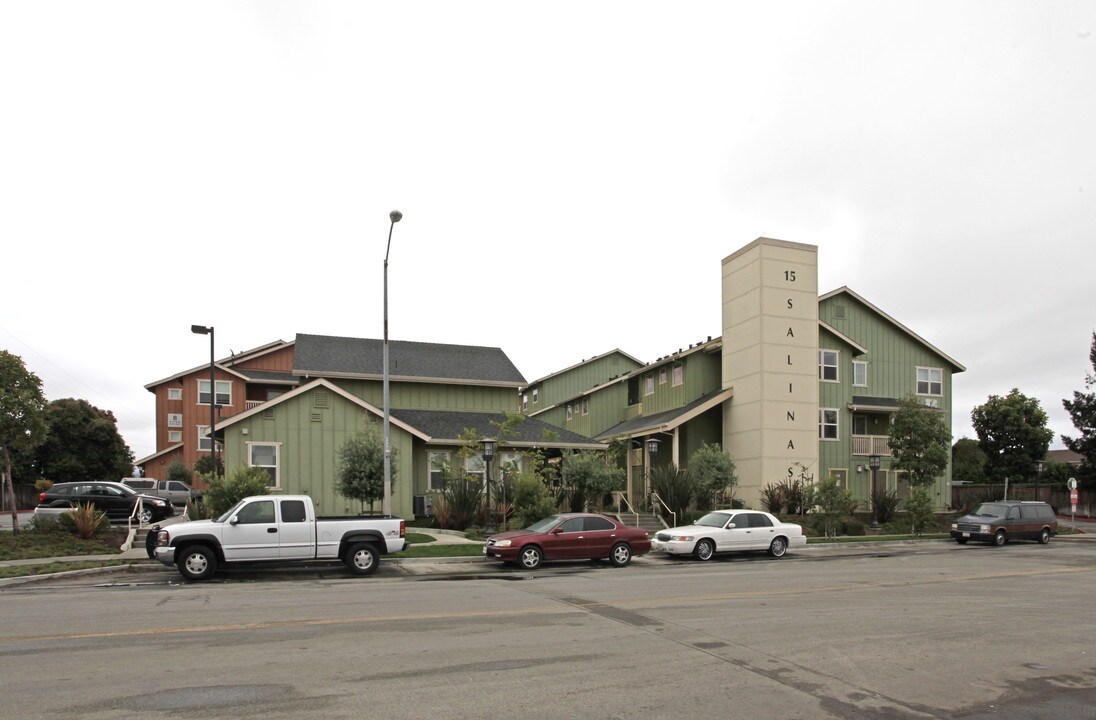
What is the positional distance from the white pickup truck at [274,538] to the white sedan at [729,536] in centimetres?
805

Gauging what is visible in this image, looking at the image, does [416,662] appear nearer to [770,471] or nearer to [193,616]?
[193,616]

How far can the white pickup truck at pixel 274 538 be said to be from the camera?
1653 cm

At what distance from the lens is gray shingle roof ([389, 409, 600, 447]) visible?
30.6m

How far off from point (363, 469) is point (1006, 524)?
75.0 ft

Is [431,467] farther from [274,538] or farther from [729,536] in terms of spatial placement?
[274,538]

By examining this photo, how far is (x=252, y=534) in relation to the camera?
17.0 meters

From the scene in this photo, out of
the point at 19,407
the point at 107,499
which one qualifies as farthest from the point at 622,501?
the point at 19,407

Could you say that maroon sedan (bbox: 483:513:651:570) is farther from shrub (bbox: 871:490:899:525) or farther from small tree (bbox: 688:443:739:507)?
shrub (bbox: 871:490:899:525)

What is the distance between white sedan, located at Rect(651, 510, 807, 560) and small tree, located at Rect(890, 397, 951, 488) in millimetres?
12549

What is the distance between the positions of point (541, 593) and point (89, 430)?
54.1 metres

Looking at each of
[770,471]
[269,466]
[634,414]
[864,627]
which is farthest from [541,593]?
[634,414]

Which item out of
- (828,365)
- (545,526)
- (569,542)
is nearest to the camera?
(569,542)

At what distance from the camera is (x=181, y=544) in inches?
648

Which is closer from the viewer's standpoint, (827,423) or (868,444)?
(827,423)
